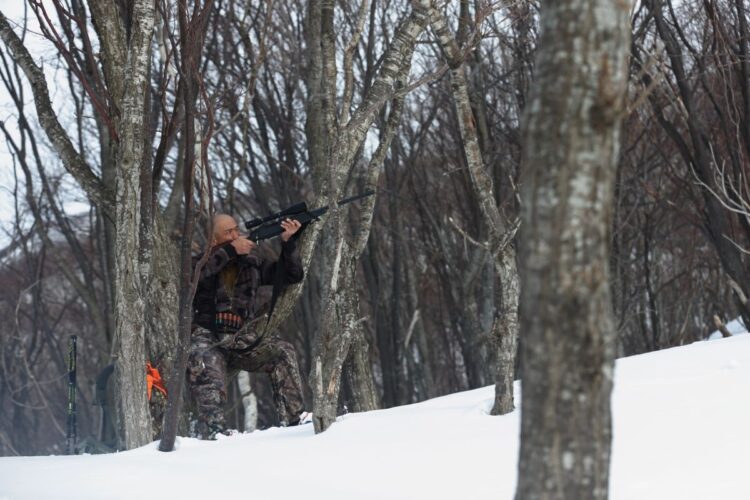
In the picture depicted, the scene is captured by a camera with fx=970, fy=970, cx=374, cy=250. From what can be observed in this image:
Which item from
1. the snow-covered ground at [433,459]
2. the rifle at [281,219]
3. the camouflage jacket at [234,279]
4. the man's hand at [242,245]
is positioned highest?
the rifle at [281,219]

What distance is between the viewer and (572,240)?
7.50 ft

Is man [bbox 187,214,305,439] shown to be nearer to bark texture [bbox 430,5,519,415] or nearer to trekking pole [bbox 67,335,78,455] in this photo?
trekking pole [bbox 67,335,78,455]

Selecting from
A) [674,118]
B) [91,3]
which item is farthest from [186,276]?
[674,118]

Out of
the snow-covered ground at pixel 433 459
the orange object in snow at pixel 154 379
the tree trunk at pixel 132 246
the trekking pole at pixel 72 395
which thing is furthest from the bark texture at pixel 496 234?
the trekking pole at pixel 72 395

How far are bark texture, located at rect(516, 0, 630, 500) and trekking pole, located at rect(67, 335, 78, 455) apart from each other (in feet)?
→ 17.3

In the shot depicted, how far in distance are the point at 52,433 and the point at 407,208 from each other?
21.2 m

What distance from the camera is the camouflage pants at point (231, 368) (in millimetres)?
6227

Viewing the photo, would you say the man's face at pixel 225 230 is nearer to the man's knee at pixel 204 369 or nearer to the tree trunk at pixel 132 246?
the man's knee at pixel 204 369

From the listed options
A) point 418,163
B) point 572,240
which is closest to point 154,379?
point 572,240

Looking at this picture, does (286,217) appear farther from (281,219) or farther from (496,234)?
(496,234)

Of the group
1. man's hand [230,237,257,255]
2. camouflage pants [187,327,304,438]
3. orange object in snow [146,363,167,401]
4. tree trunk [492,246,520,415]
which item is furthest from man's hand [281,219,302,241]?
tree trunk [492,246,520,415]

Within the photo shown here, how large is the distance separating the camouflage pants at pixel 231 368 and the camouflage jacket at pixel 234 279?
0.14 meters

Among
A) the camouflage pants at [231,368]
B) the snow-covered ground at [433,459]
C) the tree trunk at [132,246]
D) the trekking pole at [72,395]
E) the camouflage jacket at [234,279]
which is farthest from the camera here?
the trekking pole at [72,395]

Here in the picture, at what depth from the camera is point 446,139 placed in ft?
49.5
